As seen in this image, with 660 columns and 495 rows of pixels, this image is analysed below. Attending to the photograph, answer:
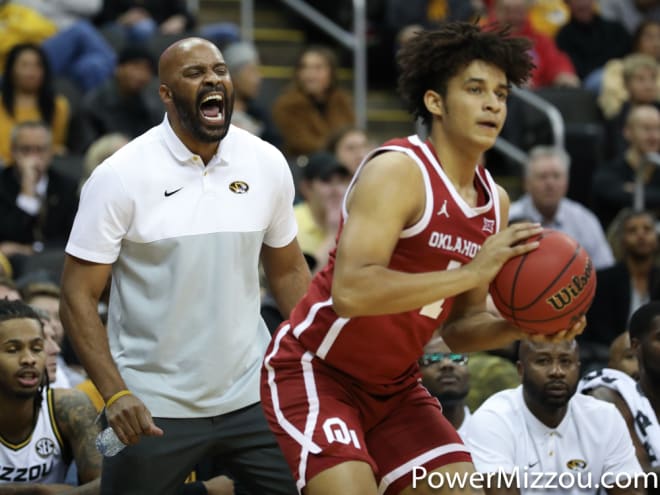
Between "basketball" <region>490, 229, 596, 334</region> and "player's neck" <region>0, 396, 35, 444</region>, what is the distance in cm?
241

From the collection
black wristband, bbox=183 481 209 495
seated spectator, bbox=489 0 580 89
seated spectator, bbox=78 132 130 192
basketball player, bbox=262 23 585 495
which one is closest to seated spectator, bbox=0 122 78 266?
seated spectator, bbox=78 132 130 192

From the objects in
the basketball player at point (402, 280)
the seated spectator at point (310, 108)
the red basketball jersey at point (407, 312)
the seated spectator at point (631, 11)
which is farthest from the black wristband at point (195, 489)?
the seated spectator at point (631, 11)

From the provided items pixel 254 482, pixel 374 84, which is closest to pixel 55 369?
pixel 254 482

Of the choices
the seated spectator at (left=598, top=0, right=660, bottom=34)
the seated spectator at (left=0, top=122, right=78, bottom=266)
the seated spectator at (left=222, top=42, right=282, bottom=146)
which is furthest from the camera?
the seated spectator at (left=598, top=0, right=660, bottom=34)

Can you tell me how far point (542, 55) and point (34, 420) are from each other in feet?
23.7

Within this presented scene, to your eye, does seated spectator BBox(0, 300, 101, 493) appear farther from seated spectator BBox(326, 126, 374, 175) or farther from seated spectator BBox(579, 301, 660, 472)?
seated spectator BBox(326, 126, 374, 175)

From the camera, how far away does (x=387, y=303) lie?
12.9 ft

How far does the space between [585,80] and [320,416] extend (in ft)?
27.8

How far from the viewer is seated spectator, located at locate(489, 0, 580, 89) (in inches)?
446

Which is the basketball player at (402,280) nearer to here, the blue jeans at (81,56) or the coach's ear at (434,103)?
the coach's ear at (434,103)

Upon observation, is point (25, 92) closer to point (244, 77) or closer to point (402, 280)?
point (244, 77)

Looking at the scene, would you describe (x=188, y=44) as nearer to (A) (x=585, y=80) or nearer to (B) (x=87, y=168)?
(B) (x=87, y=168)

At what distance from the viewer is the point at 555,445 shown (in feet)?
19.8

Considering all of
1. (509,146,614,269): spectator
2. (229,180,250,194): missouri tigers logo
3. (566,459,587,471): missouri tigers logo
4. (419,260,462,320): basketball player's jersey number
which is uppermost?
(229,180,250,194): missouri tigers logo
